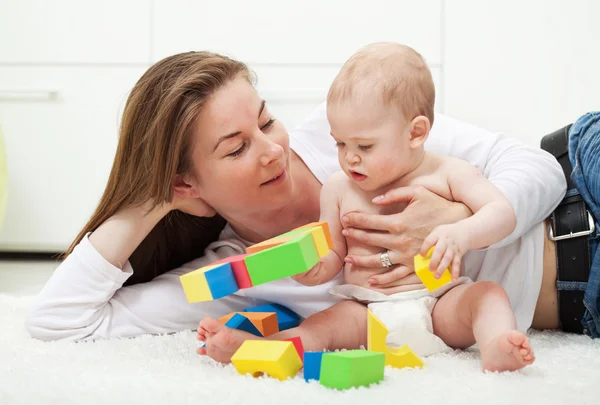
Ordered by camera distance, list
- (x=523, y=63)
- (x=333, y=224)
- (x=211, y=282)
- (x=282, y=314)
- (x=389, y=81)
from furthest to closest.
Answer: (x=523, y=63)
(x=282, y=314)
(x=333, y=224)
(x=389, y=81)
(x=211, y=282)

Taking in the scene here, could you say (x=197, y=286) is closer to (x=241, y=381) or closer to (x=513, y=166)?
(x=241, y=381)

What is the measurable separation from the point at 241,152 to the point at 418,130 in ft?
1.04

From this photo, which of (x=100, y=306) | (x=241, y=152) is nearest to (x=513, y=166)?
(x=241, y=152)

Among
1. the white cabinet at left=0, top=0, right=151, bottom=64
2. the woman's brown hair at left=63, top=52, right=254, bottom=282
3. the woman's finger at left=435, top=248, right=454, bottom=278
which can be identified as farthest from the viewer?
the white cabinet at left=0, top=0, right=151, bottom=64

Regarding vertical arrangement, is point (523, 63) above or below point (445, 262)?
above

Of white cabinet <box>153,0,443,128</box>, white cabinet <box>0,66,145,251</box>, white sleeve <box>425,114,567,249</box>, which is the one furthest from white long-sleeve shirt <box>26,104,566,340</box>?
white cabinet <box>0,66,145,251</box>

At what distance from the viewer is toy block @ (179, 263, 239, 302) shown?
0.93 metres

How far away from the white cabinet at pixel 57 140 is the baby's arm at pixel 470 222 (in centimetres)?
155

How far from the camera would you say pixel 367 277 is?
1.12 meters

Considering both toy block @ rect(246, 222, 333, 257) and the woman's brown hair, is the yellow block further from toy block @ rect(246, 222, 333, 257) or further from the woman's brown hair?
the woman's brown hair

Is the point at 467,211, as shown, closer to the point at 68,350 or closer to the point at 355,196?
the point at 355,196

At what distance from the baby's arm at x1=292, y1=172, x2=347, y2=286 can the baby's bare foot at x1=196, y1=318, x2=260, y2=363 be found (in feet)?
0.52

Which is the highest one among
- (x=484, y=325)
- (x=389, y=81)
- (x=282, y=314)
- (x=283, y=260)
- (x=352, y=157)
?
(x=389, y=81)

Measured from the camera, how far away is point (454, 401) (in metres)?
0.78
